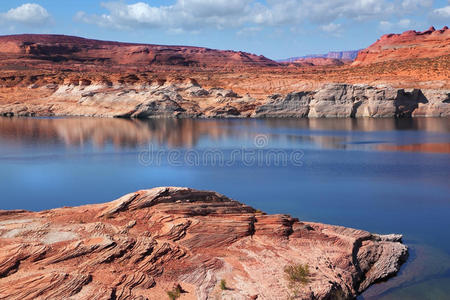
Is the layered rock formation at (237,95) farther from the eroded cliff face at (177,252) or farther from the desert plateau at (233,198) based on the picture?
the eroded cliff face at (177,252)

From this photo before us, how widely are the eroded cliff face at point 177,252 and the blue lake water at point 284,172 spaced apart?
1210 millimetres

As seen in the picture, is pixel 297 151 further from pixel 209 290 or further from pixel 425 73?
pixel 425 73

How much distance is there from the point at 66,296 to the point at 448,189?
679 inches

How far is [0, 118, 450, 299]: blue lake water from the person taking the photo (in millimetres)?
15508

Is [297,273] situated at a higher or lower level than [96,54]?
lower

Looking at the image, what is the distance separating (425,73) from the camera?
209 ft

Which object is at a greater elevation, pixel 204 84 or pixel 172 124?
pixel 204 84

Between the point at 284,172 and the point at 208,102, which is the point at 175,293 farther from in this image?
the point at 208,102

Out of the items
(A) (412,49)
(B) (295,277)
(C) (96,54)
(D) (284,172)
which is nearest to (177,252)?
(B) (295,277)

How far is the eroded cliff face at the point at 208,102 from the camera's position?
53.4 m

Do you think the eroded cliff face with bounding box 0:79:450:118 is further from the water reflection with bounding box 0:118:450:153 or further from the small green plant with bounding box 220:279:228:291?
the small green plant with bounding box 220:279:228:291

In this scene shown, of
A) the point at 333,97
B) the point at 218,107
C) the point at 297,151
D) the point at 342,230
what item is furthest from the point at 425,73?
the point at 342,230

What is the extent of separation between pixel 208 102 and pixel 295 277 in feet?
163

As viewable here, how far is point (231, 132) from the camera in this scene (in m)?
41.3
